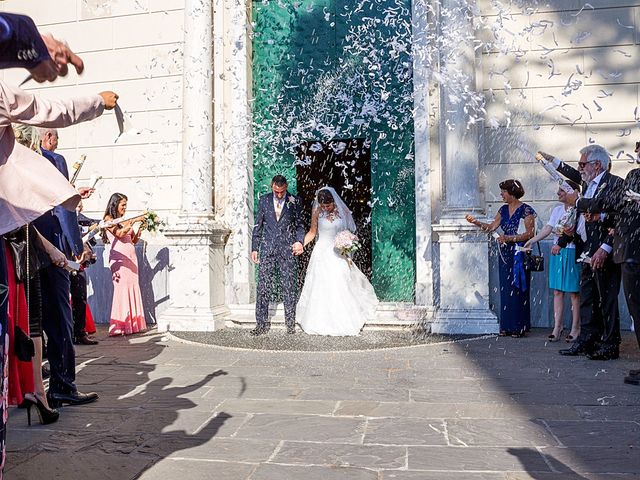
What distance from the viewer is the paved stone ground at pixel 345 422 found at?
3490 millimetres

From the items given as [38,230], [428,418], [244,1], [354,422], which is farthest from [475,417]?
[244,1]

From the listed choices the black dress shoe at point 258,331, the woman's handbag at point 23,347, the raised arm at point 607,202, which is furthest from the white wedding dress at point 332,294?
the woman's handbag at point 23,347

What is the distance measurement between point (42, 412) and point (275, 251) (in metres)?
4.86

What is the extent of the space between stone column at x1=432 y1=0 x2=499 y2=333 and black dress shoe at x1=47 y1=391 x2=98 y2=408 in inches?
193

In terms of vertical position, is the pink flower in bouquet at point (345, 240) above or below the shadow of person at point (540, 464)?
above

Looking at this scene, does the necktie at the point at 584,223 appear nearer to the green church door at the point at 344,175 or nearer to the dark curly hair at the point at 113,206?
the green church door at the point at 344,175

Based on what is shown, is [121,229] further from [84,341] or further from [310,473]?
[310,473]

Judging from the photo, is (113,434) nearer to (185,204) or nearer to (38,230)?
(38,230)

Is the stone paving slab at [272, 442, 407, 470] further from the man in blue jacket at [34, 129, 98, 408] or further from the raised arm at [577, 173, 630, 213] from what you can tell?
the raised arm at [577, 173, 630, 213]

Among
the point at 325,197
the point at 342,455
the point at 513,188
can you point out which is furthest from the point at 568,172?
the point at 342,455

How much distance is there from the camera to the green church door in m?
10.5

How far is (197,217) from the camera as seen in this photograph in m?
9.67

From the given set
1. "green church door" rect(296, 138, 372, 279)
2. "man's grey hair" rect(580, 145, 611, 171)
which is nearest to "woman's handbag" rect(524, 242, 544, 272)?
"man's grey hair" rect(580, 145, 611, 171)

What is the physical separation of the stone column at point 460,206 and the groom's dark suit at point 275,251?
77.5 inches
